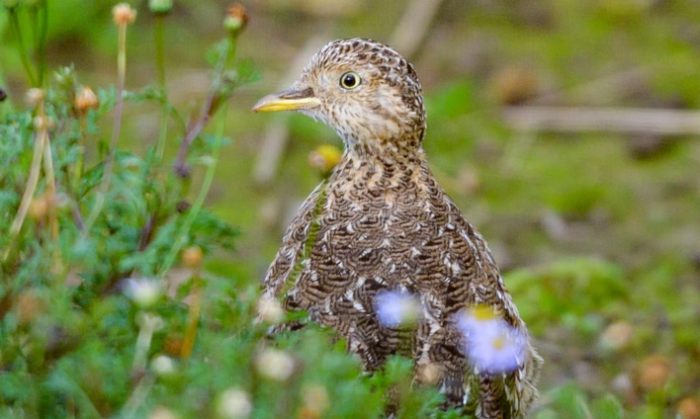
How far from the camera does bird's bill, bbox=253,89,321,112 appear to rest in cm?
382

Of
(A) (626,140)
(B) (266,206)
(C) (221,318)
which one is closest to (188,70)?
(B) (266,206)

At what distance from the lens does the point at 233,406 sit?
2.08 metres

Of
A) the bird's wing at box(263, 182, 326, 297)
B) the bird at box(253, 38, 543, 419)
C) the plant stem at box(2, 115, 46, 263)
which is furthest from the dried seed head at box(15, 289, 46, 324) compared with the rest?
the bird's wing at box(263, 182, 326, 297)

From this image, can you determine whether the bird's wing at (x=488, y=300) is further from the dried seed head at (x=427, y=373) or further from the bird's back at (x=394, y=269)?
the dried seed head at (x=427, y=373)

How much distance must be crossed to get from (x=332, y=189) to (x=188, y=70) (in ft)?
11.6

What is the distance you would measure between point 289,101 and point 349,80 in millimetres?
241

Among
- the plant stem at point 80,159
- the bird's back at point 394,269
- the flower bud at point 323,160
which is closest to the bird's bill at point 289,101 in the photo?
the bird's back at point 394,269

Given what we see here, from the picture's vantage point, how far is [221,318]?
267 cm

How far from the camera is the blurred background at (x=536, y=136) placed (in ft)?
16.9

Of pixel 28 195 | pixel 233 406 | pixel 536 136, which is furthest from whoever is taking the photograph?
pixel 536 136

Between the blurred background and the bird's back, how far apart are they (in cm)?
141

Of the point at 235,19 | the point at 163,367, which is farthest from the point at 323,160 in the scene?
the point at 163,367

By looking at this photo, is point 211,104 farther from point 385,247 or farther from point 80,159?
point 385,247

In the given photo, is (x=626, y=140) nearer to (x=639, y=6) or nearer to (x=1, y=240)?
(x=639, y=6)
